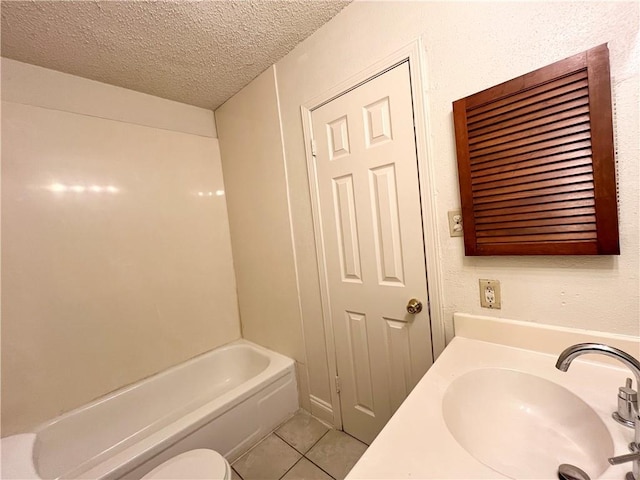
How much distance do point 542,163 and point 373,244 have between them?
2.31 ft

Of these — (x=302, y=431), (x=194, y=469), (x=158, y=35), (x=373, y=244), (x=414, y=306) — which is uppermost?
(x=158, y=35)

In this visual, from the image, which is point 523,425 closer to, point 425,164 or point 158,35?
point 425,164

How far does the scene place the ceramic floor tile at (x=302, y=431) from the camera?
1.53 metres

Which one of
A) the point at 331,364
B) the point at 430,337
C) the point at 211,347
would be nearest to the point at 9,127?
the point at 211,347

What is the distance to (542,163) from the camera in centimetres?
81

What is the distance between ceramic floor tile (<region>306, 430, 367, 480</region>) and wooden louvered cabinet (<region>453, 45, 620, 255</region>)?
1313mm

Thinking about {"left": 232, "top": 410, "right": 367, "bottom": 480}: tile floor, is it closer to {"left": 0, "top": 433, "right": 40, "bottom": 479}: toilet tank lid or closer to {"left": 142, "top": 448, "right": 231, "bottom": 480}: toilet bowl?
{"left": 142, "top": 448, "right": 231, "bottom": 480}: toilet bowl

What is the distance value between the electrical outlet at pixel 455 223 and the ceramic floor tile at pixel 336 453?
1319 millimetres

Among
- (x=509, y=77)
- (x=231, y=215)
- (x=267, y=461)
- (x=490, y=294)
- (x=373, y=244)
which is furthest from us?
(x=231, y=215)

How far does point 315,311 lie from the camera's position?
162cm

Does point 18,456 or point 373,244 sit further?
point 373,244

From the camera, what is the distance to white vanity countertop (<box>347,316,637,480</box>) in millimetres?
518

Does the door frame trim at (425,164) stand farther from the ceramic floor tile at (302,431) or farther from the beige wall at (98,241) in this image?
the beige wall at (98,241)

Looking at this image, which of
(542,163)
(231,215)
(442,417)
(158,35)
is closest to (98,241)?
(231,215)
